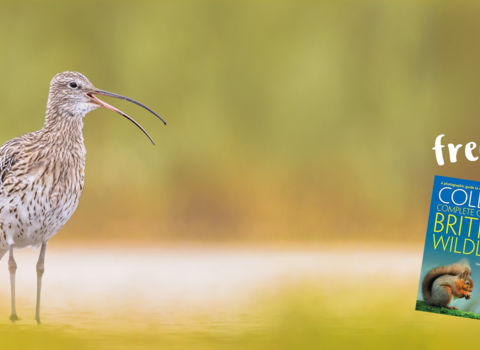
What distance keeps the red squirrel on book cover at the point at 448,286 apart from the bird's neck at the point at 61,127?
2783 mm

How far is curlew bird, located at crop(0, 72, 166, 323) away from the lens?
4523 mm

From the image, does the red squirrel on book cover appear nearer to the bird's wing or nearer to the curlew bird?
the curlew bird

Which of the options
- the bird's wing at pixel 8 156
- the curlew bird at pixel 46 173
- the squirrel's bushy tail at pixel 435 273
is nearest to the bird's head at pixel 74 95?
the curlew bird at pixel 46 173

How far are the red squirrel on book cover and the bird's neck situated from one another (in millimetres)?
2783

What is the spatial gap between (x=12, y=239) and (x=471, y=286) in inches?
128

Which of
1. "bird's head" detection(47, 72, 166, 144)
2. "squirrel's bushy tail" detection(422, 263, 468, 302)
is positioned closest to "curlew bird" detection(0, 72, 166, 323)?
"bird's head" detection(47, 72, 166, 144)

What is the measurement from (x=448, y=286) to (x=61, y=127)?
3.03 metres

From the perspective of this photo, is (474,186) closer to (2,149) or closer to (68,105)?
(68,105)

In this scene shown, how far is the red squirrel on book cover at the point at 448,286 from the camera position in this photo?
5145 mm

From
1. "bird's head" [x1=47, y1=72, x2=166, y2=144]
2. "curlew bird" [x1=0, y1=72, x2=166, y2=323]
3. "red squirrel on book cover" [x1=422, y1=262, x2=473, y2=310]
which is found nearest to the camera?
"curlew bird" [x1=0, y1=72, x2=166, y2=323]

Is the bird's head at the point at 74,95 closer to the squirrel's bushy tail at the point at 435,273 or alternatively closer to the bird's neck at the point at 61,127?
the bird's neck at the point at 61,127

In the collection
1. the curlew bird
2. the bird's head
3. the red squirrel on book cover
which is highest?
the bird's head

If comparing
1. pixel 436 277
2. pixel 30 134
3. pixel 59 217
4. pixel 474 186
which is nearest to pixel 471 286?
pixel 436 277

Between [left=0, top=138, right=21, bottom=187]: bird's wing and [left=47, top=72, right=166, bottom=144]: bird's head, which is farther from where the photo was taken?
[left=47, top=72, right=166, bottom=144]: bird's head
